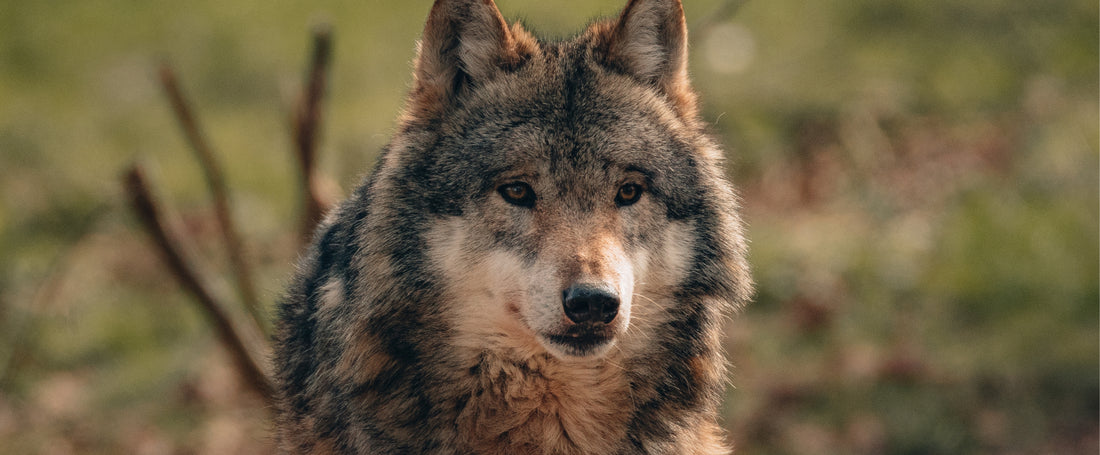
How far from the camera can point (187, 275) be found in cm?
553

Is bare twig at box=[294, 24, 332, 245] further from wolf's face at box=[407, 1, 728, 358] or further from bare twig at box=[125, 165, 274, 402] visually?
wolf's face at box=[407, 1, 728, 358]

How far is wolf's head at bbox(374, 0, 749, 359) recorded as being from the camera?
3506 millimetres

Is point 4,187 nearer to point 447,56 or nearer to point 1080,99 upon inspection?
point 447,56

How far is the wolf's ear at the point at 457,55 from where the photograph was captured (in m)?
3.85

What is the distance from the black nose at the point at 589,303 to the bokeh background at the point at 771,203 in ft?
7.61

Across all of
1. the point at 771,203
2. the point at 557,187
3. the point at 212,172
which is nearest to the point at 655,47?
the point at 557,187

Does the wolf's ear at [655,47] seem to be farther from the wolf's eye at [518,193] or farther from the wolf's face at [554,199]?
the wolf's eye at [518,193]

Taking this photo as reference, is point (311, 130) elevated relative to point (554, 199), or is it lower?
lower

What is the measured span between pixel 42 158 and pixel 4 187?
555mm

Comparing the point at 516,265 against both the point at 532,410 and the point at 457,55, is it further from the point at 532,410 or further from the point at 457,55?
the point at 457,55

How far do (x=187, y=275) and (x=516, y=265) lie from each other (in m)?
2.73

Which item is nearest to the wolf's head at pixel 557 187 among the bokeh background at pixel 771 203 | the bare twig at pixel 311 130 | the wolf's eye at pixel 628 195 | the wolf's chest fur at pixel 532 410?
the wolf's eye at pixel 628 195

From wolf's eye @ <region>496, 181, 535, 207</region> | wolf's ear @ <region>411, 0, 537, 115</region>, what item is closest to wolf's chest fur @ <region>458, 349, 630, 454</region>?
wolf's eye @ <region>496, 181, 535, 207</region>

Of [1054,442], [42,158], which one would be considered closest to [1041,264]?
[1054,442]
